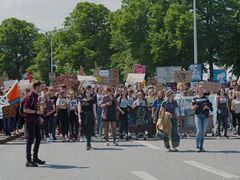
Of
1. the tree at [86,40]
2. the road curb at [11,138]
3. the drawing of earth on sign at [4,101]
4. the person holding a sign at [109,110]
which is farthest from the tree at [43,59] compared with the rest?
the person holding a sign at [109,110]

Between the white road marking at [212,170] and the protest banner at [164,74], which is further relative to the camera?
the protest banner at [164,74]

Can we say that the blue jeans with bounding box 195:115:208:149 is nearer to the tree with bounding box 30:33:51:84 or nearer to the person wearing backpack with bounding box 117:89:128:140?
the person wearing backpack with bounding box 117:89:128:140

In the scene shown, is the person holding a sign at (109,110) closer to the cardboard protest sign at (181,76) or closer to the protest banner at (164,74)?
the cardboard protest sign at (181,76)

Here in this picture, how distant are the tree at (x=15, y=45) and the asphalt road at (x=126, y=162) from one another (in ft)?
248

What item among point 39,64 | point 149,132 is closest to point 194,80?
Result: point 149,132

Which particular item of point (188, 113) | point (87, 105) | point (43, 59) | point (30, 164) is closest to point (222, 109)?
point (188, 113)

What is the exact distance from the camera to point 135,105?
2138 centimetres

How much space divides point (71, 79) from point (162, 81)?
15.7 ft

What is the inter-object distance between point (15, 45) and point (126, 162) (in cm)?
8227

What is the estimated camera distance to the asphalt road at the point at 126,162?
1151 centimetres

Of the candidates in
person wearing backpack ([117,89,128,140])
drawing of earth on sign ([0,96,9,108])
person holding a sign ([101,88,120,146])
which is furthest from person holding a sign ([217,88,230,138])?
drawing of earth on sign ([0,96,9,108])

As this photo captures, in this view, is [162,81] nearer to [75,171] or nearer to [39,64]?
[75,171]

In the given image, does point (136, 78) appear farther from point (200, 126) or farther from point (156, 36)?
point (156, 36)

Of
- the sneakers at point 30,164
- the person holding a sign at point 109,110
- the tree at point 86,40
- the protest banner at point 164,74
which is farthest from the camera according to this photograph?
the tree at point 86,40
